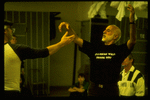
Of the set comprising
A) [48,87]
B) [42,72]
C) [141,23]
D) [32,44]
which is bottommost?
[48,87]

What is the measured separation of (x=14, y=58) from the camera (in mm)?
1656

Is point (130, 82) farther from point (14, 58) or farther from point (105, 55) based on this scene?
point (14, 58)

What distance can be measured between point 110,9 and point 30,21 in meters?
1.63

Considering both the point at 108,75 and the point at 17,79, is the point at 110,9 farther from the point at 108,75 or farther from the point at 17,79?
the point at 17,79

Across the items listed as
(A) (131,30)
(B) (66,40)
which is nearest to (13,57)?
(B) (66,40)

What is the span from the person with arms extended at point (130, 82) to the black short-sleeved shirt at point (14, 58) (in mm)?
990

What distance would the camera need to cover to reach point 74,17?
3.93m

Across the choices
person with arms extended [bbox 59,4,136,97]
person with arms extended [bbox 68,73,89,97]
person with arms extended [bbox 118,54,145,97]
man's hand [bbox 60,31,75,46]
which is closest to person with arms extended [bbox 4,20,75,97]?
man's hand [bbox 60,31,75,46]

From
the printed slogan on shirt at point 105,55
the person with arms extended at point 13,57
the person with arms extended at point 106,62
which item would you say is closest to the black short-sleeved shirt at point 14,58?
the person with arms extended at point 13,57

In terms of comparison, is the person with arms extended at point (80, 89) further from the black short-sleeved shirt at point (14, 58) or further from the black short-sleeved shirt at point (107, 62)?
the black short-sleeved shirt at point (14, 58)

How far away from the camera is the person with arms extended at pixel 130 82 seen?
2.24m

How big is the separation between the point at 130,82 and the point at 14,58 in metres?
1.25

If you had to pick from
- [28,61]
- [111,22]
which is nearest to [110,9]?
[111,22]
